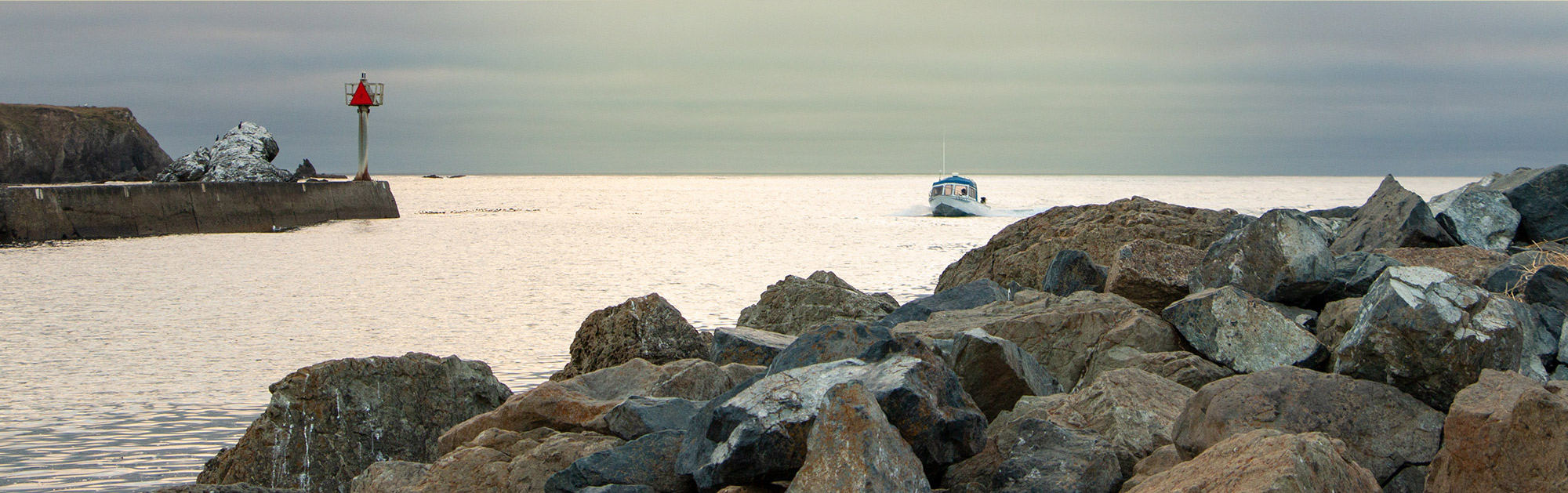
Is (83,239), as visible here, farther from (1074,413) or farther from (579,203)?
(579,203)

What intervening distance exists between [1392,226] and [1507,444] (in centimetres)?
620

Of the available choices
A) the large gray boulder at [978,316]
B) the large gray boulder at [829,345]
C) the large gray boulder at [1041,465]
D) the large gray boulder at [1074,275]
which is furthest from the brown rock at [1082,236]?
the large gray boulder at [1041,465]

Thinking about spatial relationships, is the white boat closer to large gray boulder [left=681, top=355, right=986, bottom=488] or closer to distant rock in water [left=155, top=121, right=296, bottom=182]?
distant rock in water [left=155, top=121, right=296, bottom=182]

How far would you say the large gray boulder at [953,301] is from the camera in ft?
26.1

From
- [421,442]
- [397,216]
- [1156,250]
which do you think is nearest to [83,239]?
[397,216]

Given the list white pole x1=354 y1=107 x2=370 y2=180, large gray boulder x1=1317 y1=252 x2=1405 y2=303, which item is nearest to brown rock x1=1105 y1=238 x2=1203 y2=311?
large gray boulder x1=1317 y1=252 x2=1405 y2=303

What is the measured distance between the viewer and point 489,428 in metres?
5.09

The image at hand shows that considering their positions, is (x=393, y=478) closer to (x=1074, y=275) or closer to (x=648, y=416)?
(x=648, y=416)

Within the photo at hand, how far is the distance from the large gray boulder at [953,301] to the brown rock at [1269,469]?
4.26 m

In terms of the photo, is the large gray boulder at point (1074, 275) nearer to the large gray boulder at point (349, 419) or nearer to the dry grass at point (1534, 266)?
the dry grass at point (1534, 266)

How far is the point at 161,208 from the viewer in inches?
1156

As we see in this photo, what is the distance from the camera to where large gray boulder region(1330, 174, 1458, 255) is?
344 inches

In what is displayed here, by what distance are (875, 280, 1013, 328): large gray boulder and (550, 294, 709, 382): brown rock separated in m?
1.44

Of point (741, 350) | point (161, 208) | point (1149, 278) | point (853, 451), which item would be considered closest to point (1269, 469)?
point (853, 451)
